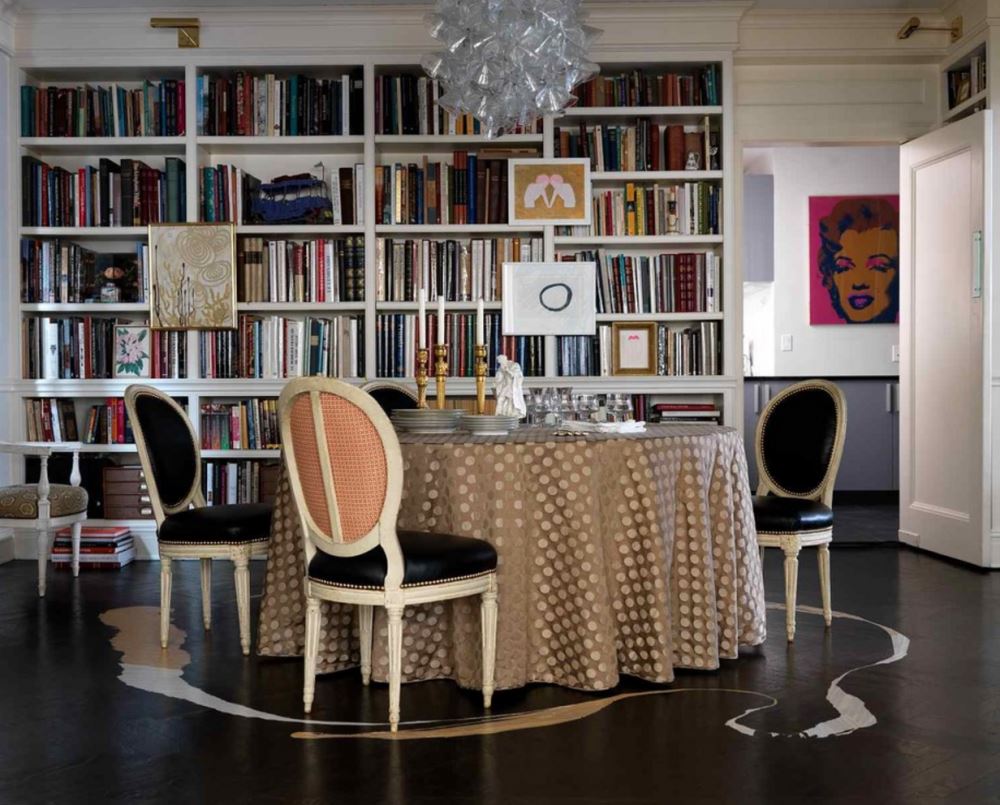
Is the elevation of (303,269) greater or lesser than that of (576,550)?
greater

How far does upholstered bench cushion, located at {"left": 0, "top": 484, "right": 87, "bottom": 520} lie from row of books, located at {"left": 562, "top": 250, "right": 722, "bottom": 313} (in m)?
2.96

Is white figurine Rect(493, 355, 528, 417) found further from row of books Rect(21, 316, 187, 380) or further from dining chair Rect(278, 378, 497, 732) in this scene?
row of books Rect(21, 316, 187, 380)

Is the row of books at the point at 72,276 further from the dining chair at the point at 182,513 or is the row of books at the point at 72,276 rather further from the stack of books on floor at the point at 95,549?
the dining chair at the point at 182,513

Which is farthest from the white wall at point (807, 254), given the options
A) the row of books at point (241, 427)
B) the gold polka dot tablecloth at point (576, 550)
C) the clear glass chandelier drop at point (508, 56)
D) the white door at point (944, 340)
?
the gold polka dot tablecloth at point (576, 550)

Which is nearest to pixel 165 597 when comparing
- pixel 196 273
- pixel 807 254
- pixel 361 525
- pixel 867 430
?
pixel 361 525

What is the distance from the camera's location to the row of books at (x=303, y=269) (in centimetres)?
618

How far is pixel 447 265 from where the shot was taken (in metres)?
6.16

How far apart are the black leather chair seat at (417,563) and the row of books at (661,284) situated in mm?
3195

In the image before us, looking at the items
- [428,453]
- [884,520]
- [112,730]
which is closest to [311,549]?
[428,453]

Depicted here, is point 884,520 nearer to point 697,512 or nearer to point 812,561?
point 812,561

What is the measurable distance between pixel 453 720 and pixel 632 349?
11.3 feet

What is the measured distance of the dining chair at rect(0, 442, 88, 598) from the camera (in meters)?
5.16

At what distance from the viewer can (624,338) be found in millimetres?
6203

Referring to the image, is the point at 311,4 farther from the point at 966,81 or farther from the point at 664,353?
the point at 966,81
